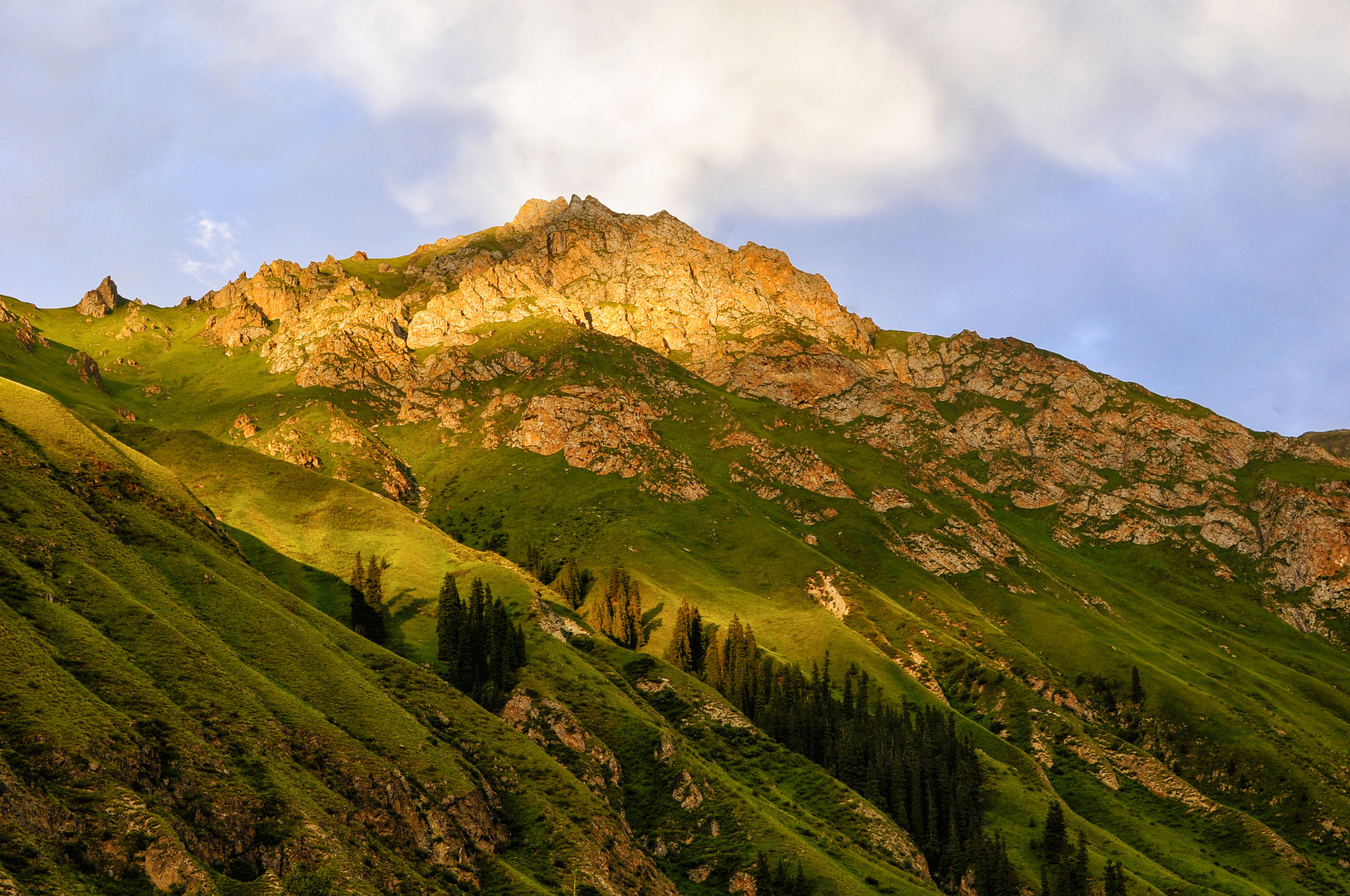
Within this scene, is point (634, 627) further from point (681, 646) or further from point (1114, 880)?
point (1114, 880)

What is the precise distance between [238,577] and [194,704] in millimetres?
43343

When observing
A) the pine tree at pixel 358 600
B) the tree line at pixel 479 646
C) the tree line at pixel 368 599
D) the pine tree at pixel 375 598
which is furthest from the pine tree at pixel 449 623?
the pine tree at pixel 358 600

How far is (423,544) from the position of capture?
613ft

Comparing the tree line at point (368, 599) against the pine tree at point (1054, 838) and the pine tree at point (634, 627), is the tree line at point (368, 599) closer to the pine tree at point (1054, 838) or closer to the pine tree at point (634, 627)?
the pine tree at point (634, 627)

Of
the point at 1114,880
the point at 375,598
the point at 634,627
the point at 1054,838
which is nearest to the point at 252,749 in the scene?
the point at 375,598

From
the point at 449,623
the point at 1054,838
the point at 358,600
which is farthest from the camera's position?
the point at 358,600

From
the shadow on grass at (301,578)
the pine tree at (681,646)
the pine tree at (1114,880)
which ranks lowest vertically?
the pine tree at (1114,880)

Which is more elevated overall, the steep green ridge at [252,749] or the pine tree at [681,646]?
the pine tree at [681,646]

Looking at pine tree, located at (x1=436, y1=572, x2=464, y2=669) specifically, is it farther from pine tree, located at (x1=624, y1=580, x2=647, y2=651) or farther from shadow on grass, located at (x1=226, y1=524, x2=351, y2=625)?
pine tree, located at (x1=624, y1=580, x2=647, y2=651)

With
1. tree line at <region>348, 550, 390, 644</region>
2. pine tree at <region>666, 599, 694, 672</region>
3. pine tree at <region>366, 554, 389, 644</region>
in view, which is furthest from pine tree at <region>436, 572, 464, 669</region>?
pine tree at <region>666, 599, 694, 672</region>

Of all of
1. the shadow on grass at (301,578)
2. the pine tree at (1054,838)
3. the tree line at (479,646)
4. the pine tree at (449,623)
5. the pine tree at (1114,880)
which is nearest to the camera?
the pine tree at (1114,880)

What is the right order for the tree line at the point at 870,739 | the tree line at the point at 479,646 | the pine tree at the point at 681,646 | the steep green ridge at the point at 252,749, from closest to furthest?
the steep green ridge at the point at 252,749 < the tree line at the point at 479,646 < the tree line at the point at 870,739 < the pine tree at the point at 681,646

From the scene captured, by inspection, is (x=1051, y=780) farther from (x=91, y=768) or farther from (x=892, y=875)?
(x=91, y=768)

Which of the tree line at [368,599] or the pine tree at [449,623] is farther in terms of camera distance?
the tree line at [368,599]
